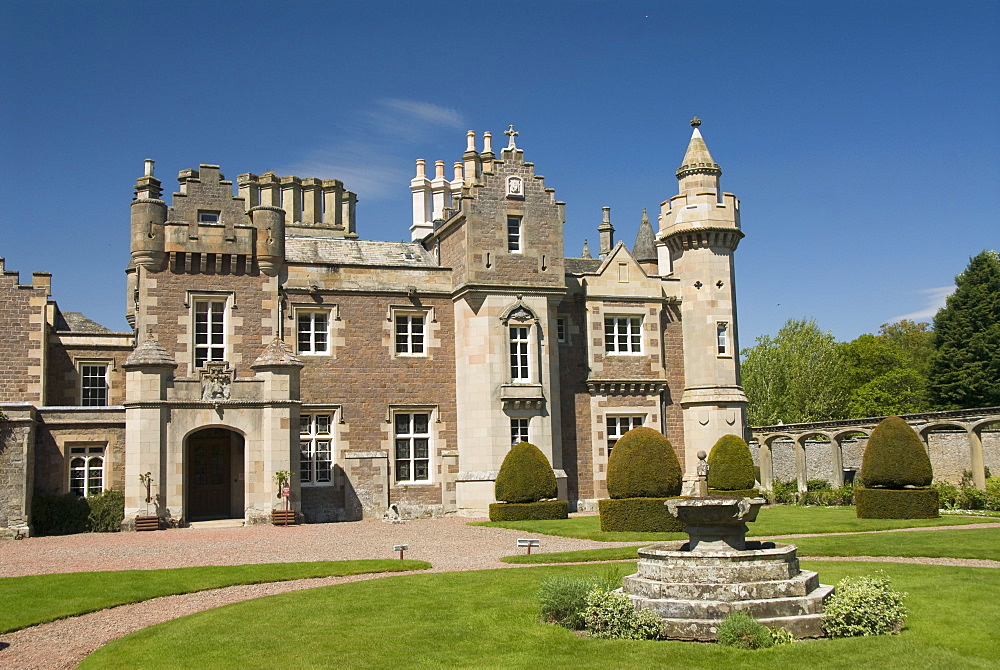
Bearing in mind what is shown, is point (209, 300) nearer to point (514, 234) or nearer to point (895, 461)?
point (514, 234)

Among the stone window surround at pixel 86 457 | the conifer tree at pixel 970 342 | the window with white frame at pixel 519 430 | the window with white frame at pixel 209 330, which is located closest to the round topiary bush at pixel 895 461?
the window with white frame at pixel 519 430

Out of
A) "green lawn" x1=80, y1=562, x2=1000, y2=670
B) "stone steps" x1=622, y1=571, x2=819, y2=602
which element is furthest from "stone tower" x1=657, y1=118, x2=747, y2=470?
"stone steps" x1=622, y1=571, x2=819, y2=602

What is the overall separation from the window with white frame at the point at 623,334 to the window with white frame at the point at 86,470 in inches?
683

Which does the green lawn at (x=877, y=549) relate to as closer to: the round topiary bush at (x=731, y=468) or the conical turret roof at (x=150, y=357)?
the round topiary bush at (x=731, y=468)

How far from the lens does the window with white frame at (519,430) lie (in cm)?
3173

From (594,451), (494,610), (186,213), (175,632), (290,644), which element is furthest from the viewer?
(594,451)

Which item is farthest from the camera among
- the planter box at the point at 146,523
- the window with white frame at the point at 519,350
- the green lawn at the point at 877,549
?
the window with white frame at the point at 519,350

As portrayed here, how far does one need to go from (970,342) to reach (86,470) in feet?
144

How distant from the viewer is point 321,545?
2203 cm

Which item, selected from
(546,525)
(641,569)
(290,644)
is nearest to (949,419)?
(546,525)

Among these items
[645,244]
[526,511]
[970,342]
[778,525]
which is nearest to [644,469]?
[778,525]

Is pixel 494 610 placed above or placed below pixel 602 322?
below

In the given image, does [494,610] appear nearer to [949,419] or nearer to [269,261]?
[269,261]

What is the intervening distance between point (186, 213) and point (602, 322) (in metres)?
14.7
